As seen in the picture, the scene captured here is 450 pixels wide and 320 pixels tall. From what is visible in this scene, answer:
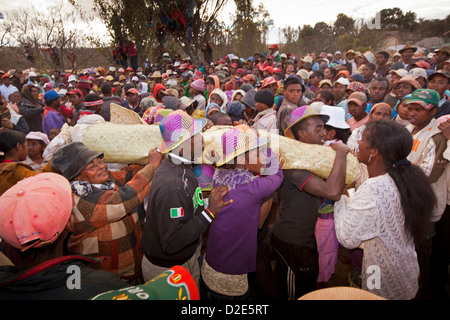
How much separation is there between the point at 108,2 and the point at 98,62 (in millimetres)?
14879

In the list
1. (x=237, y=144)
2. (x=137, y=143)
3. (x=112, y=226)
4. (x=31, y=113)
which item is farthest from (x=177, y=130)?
(x=31, y=113)

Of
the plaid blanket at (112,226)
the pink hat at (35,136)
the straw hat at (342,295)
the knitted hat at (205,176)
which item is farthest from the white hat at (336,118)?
the pink hat at (35,136)

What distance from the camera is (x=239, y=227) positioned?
194cm

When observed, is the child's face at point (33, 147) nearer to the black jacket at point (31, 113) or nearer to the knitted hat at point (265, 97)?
the knitted hat at point (265, 97)

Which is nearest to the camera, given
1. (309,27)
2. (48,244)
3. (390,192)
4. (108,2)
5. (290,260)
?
(48,244)

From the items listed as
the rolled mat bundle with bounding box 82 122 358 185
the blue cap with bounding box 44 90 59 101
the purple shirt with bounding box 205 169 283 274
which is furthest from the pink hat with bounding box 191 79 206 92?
the purple shirt with bounding box 205 169 283 274

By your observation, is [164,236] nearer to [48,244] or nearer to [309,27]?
[48,244]

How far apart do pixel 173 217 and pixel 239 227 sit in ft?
1.77

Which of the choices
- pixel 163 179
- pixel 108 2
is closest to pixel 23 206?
pixel 163 179

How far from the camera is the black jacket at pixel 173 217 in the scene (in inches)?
66.9

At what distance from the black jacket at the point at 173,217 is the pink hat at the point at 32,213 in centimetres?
55

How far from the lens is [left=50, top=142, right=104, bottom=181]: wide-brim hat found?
1899 millimetres

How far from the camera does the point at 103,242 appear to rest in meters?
1.94

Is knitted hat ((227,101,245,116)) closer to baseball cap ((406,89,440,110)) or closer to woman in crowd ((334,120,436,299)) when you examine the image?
baseball cap ((406,89,440,110))
